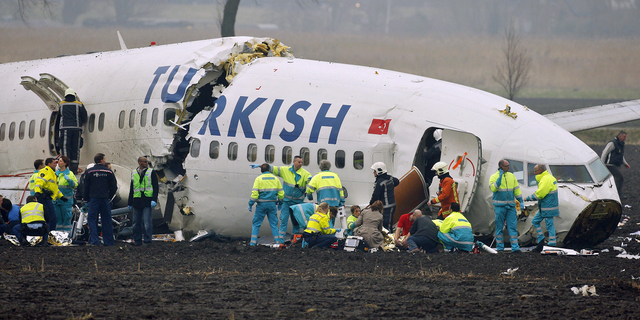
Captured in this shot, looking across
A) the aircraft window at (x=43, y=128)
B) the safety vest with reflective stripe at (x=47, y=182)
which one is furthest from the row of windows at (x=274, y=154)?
the aircraft window at (x=43, y=128)

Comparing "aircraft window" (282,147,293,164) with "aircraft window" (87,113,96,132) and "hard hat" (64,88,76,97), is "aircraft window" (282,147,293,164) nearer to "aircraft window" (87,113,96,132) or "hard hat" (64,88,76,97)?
"aircraft window" (87,113,96,132)

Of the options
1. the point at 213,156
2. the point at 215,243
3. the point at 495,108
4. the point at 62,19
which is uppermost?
the point at 62,19

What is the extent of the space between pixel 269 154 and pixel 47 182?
5246mm

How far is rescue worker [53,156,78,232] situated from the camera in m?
17.5

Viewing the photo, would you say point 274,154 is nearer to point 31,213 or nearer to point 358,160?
point 358,160

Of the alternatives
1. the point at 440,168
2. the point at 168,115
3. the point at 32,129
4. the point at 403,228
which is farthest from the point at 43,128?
the point at 440,168

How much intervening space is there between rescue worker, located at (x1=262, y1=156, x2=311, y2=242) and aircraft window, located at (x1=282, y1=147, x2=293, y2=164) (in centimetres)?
20

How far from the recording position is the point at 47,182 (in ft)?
56.5

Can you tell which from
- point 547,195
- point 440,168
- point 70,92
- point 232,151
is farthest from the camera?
point 70,92

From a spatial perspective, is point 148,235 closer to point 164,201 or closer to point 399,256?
point 164,201

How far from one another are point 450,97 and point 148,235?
25.7ft

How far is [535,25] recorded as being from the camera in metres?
65.9

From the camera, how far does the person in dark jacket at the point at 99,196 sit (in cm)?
1678

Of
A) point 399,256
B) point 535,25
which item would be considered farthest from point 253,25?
point 399,256
